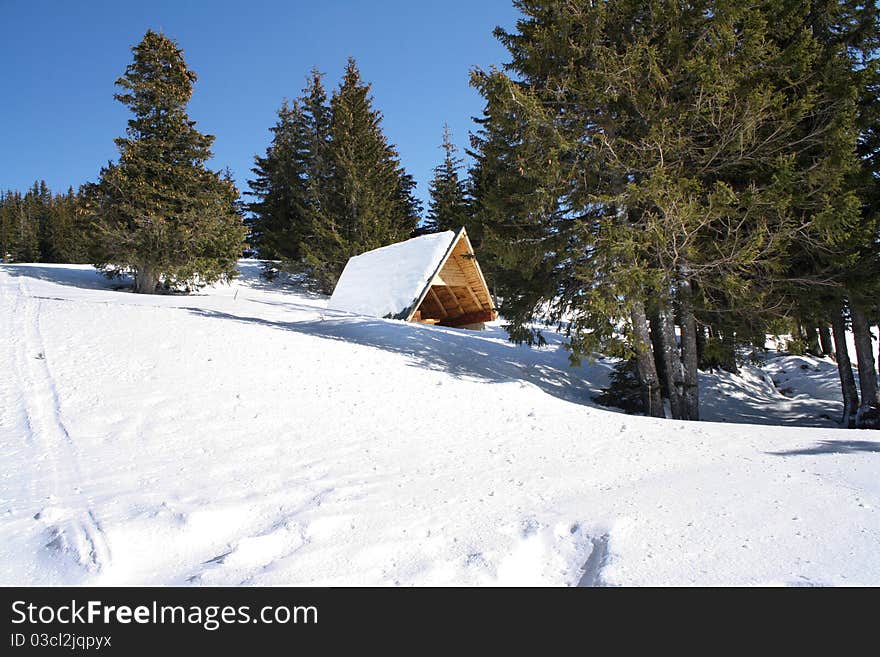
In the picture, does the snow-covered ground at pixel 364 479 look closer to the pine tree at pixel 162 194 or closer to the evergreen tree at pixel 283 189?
the pine tree at pixel 162 194

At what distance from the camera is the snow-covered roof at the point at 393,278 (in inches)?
589

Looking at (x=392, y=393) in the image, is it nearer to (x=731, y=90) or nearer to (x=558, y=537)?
(x=558, y=537)

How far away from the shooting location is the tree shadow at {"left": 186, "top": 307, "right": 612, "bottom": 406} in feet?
32.7

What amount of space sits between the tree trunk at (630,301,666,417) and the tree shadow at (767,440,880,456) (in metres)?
3.53

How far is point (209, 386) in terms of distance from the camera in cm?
606

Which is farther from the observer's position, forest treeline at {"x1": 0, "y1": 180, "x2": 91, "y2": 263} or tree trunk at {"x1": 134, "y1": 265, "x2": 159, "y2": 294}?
forest treeline at {"x1": 0, "y1": 180, "x2": 91, "y2": 263}

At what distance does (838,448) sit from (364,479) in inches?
194

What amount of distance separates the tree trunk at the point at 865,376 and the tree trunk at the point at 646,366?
18.7ft

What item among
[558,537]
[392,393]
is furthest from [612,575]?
[392,393]

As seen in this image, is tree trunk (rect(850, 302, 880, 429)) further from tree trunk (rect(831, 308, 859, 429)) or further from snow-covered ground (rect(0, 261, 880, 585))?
snow-covered ground (rect(0, 261, 880, 585))

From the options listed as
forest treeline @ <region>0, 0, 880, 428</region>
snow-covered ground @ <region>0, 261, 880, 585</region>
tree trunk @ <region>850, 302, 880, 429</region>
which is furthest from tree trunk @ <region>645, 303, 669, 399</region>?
tree trunk @ <region>850, 302, 880, 429</region>

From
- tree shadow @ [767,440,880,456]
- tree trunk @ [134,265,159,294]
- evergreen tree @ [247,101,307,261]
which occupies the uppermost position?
evergreen tree @ [247,101,307,261]

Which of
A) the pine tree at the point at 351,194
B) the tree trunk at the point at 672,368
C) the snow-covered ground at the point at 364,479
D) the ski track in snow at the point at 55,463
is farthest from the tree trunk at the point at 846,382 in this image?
the pine tree at the point at 351,194
